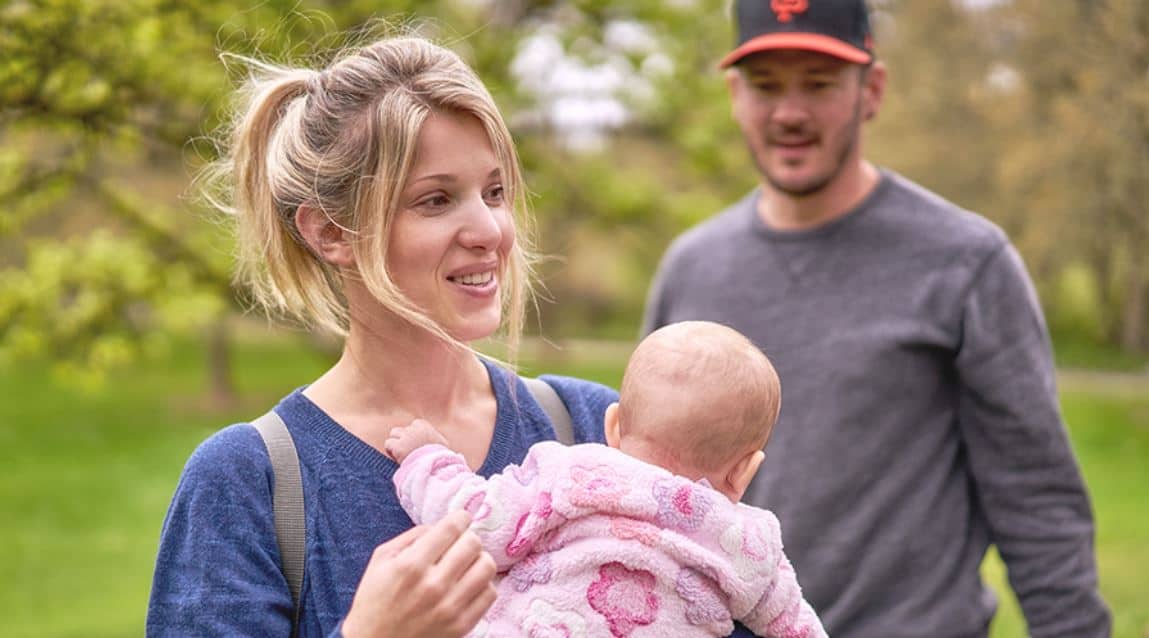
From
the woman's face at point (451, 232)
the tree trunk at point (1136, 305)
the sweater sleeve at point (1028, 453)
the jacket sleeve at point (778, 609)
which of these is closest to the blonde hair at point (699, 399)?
the jacket sleeve at point (778, 609)

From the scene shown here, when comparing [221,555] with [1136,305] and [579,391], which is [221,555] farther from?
[1136,305]

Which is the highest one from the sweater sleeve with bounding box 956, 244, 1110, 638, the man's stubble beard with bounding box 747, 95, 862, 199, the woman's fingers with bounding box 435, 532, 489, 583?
the man's stubble beard with bounding box 747, 95, 862, 199

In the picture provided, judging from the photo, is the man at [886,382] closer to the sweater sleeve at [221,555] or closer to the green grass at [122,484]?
the sweater sleeve at [221,555]

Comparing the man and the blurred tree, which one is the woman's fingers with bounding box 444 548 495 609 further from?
the blurred tree

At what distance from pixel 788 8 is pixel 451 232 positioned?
1854 millimetres

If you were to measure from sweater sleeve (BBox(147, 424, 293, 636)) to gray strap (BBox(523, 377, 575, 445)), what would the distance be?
0.51m

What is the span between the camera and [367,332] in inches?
81.5

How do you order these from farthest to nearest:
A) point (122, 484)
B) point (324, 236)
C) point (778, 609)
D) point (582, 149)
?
1. point (122, 484)
2. point (582, 149)
3. point (324, 236)
4. point (778, 609)

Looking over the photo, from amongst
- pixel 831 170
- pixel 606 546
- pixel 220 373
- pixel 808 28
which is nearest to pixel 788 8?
pixel 808 28

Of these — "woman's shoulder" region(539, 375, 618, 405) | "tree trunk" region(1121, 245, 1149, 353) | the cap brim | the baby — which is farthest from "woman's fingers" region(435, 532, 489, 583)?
"tree trunk" region(1121, 245, 1149, 353)

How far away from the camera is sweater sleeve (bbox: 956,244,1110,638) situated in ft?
10.4

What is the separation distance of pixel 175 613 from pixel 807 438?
194 centimetres

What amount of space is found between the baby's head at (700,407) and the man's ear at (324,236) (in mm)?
465

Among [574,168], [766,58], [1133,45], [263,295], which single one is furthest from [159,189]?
[263,295]
